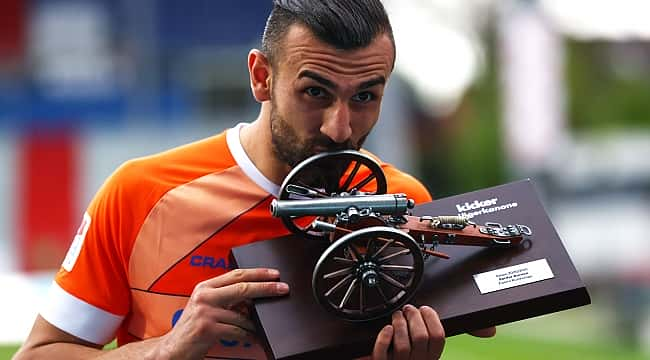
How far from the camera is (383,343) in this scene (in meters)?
2.48

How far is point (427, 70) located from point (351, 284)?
33657 mm

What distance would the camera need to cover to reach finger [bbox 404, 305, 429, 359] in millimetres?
2486

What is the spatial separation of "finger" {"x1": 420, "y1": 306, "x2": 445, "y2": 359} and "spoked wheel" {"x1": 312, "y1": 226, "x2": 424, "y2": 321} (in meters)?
0.05

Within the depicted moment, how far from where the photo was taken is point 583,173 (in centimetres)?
2853

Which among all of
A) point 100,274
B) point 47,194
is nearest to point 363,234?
point 100,274

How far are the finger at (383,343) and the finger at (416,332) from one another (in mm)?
45

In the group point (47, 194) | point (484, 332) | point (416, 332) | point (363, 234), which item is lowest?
point (47, 194)

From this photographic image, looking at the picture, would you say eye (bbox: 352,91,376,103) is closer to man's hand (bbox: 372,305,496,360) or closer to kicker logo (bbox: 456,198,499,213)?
kicker logo (bbox: 456,198,499,213)

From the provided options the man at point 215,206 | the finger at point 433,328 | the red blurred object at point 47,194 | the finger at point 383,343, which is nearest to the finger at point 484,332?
the man at point 215,206

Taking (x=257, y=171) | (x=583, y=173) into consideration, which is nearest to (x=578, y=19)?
(x=583, y=173)

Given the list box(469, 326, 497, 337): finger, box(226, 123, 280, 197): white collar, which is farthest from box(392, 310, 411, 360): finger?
box(226, 123, 280, 197): white collar

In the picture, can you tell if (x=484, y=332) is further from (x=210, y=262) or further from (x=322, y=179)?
(x=210, y=262)

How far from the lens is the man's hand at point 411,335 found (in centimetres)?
248

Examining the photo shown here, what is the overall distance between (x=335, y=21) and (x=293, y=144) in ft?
1.02
